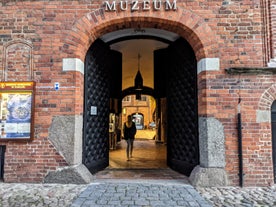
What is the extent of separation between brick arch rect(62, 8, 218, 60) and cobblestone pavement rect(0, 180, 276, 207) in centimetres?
280

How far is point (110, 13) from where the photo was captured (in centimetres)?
476

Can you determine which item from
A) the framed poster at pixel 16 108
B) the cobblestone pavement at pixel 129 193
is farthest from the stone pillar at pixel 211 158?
the framed poster at pixel 16 108

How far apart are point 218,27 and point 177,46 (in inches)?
49.1

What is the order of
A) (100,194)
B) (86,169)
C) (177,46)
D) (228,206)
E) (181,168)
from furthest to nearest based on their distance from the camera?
(177,46), (181,168), (86,169), (100,194), (228,206)

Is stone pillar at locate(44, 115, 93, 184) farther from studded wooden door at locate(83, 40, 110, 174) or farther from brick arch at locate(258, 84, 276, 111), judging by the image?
brick arch at locate(258, 84, 276, 111)

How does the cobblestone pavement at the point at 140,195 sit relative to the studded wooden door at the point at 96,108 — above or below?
below

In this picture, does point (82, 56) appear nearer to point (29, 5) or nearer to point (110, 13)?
point (110, 13)

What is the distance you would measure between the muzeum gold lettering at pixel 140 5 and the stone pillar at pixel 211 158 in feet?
8.54

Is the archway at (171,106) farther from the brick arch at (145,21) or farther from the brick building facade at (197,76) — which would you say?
the brick arch at (145,21)

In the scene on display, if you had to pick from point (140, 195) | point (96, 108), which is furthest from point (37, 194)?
point (96, 108)

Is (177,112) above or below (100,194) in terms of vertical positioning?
above

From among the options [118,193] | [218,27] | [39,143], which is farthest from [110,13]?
[118,193]

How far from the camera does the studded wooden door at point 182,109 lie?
16.6 ft

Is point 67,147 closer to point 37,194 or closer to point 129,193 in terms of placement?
point 37,194
